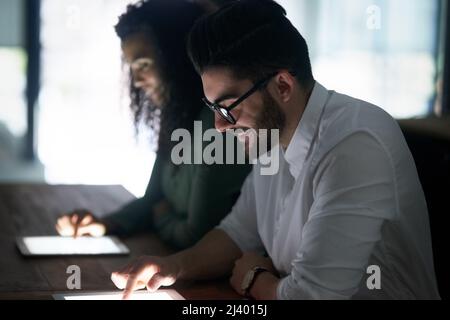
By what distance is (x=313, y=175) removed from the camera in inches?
56.6

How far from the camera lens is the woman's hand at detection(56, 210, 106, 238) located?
80.9 inches

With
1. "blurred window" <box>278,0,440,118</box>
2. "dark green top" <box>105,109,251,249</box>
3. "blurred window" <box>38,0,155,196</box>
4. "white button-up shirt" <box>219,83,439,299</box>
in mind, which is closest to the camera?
"white button-up shirt" <box>219,83,439,299</box>

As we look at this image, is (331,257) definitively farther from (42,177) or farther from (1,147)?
(1,147)

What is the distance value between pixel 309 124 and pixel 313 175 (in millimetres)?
100

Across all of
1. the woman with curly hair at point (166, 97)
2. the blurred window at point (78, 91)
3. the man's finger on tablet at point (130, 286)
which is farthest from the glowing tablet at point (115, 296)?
the blurred window at point (78, 91)

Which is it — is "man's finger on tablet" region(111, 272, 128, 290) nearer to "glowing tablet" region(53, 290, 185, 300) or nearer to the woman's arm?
"glowing tablet" region(53, 290, 185, 300)

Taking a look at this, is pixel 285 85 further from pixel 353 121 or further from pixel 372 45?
pixel 372 45

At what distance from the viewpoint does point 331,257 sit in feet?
4.28

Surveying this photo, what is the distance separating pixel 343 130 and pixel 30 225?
1.09m

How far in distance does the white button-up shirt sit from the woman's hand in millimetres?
691

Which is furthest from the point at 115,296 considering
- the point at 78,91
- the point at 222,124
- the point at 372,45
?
the point at 372,45

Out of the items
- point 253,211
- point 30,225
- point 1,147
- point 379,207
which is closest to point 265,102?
point 379,207

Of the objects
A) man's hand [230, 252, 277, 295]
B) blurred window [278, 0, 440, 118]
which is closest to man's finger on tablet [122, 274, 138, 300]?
man's hand [230, 252, 277, 295]

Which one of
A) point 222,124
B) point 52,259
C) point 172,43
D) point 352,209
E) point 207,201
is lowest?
point 52,259
